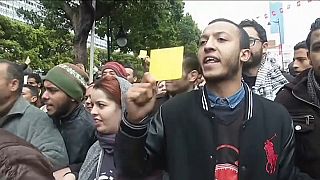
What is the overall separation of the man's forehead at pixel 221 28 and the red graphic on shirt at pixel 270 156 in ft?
Result: 1.85

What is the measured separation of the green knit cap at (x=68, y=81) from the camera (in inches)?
132

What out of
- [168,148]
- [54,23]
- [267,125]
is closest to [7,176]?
[168,148]

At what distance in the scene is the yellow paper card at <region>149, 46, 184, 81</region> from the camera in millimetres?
1990

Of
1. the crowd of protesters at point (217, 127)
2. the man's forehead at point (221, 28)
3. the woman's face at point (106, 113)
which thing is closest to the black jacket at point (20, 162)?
the crowd of protesters at point (217, 127)

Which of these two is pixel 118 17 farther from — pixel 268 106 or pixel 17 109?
pixel 268 106

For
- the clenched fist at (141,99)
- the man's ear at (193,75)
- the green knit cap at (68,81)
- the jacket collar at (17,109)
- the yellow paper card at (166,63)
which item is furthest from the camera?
the man's ear at (193,75)

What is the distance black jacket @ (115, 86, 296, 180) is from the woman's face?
51 centimetres

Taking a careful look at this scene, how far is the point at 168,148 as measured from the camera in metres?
2.29

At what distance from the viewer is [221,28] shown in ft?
7.80

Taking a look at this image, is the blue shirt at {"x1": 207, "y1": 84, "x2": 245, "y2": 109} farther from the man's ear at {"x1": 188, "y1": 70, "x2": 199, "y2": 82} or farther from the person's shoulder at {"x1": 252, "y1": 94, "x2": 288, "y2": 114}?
the man's ear at {"x1": 188, "y1": 70, "x2": 199, "y2": 82}

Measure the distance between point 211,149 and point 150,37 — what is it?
22.8 m

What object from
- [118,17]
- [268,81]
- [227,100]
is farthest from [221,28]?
[118,17]

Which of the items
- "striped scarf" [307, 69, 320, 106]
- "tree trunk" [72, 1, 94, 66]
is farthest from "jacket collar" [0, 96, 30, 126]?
"tree trunk" [72, 1, 94, 66]

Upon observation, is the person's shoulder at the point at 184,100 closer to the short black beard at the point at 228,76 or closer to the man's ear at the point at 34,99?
the short black beard at the point at 228,76
